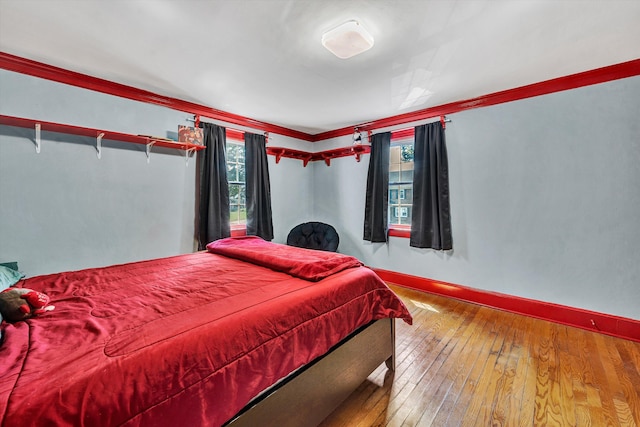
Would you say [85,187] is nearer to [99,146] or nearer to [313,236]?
[99,146]

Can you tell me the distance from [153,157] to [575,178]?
4.22 metres

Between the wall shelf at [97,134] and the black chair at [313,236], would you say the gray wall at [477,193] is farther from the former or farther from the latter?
the black chair at [313,236]

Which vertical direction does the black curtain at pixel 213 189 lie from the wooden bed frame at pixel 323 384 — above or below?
above

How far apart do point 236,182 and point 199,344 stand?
9.73 ft

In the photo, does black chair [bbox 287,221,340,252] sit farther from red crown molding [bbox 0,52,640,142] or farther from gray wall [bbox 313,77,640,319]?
red crown molding [bbox 0,52,640,142]

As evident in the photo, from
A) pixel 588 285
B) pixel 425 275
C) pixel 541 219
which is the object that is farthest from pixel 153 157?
pixel 588 285

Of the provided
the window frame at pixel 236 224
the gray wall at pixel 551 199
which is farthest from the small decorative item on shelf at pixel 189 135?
the gray wall at pixel 551 199

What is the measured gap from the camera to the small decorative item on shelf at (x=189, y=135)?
9.34 ft

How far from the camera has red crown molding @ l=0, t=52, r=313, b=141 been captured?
2135 millimetres

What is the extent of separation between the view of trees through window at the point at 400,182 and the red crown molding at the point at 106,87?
2095mm

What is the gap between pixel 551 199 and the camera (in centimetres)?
265

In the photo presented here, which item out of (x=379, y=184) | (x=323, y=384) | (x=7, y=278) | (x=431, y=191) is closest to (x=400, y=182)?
(x=379, y=184)

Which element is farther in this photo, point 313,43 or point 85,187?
point 85,187

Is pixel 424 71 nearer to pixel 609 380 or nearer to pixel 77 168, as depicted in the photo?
pixel 609 380
